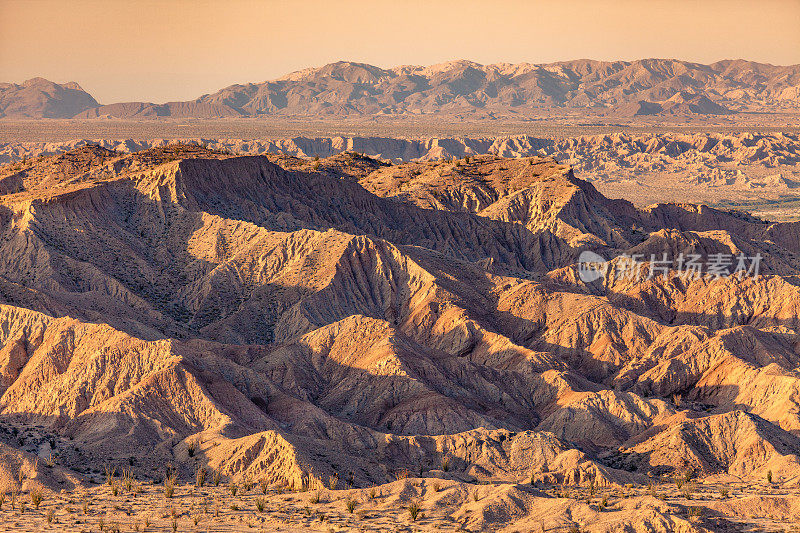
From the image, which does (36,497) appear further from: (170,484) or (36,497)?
(170,484)

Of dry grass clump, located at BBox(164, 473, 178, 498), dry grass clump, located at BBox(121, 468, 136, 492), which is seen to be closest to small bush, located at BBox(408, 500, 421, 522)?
dry grass clump, located at BBox(164, 473, 178, 498)

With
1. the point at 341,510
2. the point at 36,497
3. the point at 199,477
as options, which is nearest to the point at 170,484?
the point at 199,477

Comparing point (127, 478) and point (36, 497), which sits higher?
point (36, 497)

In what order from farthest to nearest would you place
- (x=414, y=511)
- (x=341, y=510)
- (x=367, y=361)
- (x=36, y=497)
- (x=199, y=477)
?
(x=367, y=361) → (x=199, y=477) → (x=36, y=497) → (x=341, y=510) → (x=414, y=511)

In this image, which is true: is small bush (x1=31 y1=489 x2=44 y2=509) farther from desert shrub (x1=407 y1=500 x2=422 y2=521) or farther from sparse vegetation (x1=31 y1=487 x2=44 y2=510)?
desert shrub (x1=407 y1=500 x2=422 y2=521)

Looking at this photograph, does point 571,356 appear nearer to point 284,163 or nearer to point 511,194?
point 511,194

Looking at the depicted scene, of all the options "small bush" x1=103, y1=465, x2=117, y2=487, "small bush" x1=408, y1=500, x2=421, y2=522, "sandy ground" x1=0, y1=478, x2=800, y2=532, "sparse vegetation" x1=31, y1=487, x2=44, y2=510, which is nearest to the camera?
"sandy ground" x1=0, y1=478, x2=800, y2=532

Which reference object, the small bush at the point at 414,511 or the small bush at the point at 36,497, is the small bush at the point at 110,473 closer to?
the small bush at the point at 36,497

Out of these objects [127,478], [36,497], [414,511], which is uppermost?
[414,511]

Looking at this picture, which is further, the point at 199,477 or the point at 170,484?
the point at 199,477

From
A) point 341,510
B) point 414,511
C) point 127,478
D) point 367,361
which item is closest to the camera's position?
point 414,511
